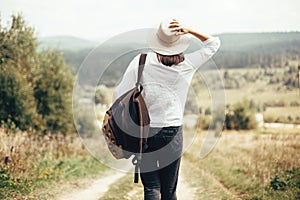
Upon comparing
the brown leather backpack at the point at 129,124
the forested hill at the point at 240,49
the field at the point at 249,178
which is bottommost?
the field at the point at 249,178

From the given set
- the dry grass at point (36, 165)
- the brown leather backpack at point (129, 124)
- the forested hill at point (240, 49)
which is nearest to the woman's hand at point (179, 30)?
the forested hill at point (240, 49)

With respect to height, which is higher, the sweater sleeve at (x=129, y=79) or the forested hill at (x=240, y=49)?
the forested hill at (x=240, y=49)

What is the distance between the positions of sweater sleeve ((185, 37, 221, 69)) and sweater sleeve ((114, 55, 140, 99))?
54 centimetres

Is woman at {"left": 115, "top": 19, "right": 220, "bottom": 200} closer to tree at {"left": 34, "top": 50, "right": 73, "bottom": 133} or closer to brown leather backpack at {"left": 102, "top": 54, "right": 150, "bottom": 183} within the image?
brown leather backpack at {"left": 102, "top": 54, "right": 150, "bottom": 183}

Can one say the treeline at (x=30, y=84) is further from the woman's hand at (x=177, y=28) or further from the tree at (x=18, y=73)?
the woman's hand at (x=177, y=28)

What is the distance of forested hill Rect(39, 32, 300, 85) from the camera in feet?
19.9

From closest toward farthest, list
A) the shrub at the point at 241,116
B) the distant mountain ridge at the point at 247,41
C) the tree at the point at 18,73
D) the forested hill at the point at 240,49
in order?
the forested hill at the point at 240,49 → the distant mountain ridge at the point at 247,41 → the tree at the point at 18,73 → the shrub at the point at 241,116

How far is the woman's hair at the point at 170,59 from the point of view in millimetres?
4141

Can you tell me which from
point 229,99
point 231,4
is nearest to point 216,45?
point 231,4

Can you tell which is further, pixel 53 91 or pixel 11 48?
pixel 53 91

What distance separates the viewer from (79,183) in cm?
933

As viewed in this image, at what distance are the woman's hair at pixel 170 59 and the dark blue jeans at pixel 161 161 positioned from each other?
614 mm

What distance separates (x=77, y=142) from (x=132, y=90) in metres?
10.4

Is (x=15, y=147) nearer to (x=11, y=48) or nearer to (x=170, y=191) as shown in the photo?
(x=170, y=191)
